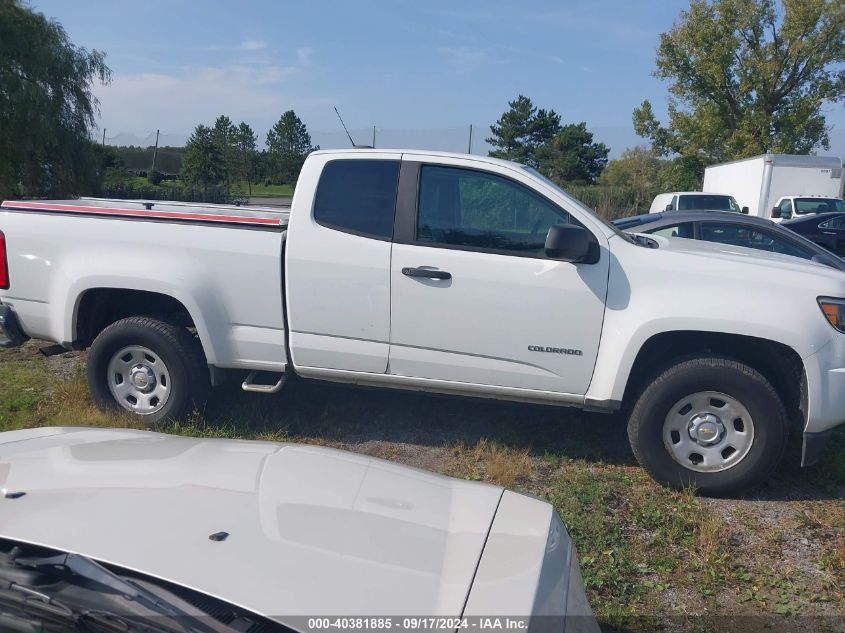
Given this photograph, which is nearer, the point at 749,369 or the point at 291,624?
the point at 291,624

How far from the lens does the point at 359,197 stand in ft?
17.2

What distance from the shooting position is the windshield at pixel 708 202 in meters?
22.5

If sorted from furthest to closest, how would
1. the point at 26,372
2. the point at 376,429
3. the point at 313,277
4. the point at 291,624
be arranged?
the point at 26,372 → the point at 376,429 → the point at 313,277 → the point at 291,624

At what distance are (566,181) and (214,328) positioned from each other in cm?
3328

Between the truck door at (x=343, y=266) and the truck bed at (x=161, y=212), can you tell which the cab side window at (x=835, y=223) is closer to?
the truck bed at (x=161, y=212)

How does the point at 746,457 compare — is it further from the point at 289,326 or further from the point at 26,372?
the point at 26,372

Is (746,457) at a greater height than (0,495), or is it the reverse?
(0,495)

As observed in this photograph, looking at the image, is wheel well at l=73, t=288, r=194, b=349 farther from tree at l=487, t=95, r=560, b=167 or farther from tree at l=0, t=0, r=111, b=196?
tree at l=487, t=95, r=560, b=167

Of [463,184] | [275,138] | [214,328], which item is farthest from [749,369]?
[275,138]

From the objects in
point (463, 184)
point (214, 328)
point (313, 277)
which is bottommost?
point (214, 328)

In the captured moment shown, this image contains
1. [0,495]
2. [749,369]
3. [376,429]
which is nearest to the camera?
[0,495]

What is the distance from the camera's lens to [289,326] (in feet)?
17.3

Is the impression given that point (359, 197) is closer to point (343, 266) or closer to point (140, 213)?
point (343, 266)

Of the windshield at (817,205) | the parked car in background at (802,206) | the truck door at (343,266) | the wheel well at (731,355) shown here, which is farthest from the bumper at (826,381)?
the windshield at (817,205)
